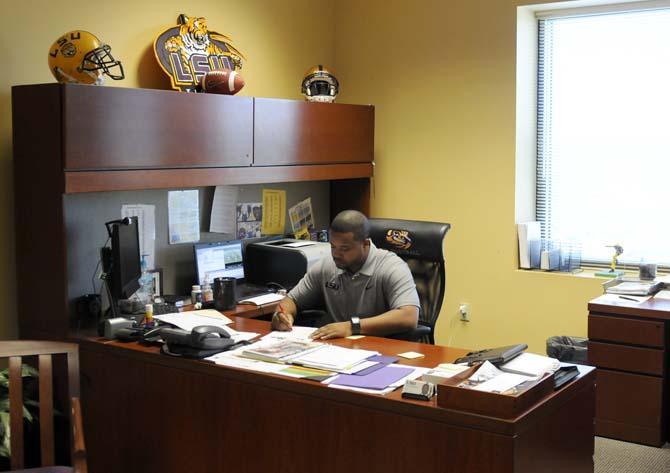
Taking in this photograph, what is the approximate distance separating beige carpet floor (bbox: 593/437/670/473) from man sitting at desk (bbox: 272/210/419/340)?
47.7 inches

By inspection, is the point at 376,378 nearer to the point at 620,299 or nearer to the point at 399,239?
the point at 399,239

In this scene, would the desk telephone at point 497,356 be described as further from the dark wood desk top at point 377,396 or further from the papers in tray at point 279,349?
the papers in tray at point 279,349

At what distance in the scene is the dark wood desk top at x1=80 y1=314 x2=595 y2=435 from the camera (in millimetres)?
2365

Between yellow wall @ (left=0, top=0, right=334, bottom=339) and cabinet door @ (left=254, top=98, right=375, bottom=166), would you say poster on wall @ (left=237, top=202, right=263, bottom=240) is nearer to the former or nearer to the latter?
cabinet door @ (left=254, top=98, right=375, bottom=166)

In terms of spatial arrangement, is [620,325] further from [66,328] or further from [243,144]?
[66,328]

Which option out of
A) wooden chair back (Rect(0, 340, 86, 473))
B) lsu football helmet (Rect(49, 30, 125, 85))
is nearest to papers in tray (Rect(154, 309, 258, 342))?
wooden chair back (Rect(0, 340, 86, 473))

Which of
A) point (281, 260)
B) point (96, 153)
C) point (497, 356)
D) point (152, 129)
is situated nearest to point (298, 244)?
point (281, 260)

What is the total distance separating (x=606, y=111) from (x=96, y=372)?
336cm

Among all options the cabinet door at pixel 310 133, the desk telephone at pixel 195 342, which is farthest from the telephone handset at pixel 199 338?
the cabinet door at pixel 310 133

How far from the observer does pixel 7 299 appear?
355 cm

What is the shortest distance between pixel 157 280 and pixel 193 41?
49.7 inches

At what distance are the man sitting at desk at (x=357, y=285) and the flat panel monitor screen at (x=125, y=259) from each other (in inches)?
26.2

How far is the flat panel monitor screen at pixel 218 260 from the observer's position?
14.0 ft

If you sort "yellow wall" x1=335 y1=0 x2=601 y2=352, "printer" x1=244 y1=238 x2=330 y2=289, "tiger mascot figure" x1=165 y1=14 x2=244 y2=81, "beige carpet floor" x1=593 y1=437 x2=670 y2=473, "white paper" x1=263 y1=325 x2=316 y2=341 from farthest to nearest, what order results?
"yellow wall" x1=335 y1=0 x2=601 y2=352
"printer" x1=244 y1=238 x2=330 y2=289
"tiger mascot figure" x1=165 y1=14 x2=244 y2=81
"beige carpet floor" x1=593 y1=437 x2=670 y2=473
"white paper" x1=263 y1=325 x2=316 y2=341
